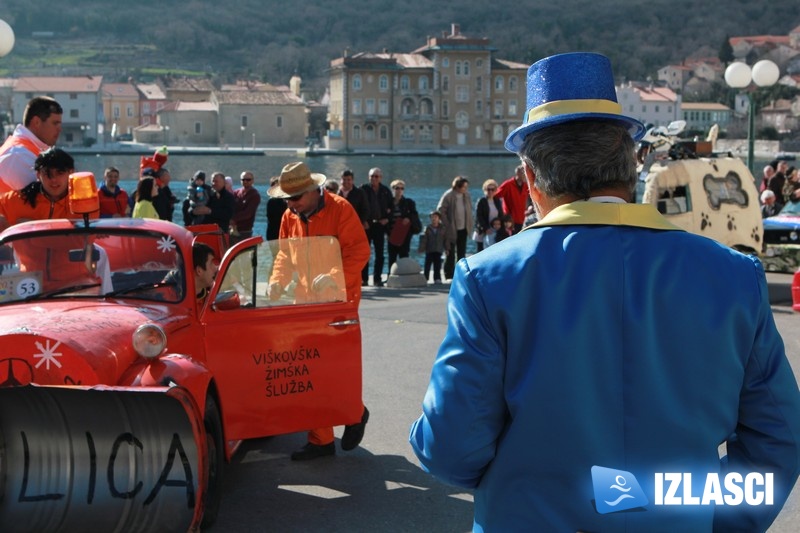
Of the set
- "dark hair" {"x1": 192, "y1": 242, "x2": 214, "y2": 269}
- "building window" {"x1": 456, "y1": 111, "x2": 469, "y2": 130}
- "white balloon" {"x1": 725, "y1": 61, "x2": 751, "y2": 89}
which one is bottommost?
"dark hair" {"x1": 192, "y1": 242, "x2": 214, "y2": 269}

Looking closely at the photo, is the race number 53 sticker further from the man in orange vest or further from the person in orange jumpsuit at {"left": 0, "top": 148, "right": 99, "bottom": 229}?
the man in orange vest

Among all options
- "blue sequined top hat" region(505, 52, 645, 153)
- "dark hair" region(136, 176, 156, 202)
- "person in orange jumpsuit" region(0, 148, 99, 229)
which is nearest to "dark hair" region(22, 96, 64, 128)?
"person in orange jumpsuit" region(0, 148, 99, 229)

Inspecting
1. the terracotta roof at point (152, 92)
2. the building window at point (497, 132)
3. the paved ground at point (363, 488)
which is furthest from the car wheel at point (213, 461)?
the terracotta roof at point (152, 92)

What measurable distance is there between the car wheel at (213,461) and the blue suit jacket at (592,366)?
3609 mm

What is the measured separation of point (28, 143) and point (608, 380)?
6379 mm

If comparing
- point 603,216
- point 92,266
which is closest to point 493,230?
point 92,266

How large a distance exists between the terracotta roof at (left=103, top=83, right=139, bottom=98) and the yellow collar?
619ft

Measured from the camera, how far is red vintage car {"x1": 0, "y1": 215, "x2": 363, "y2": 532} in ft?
18.3

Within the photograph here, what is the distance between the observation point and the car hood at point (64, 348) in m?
5.56

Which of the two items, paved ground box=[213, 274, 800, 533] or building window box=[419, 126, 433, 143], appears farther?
building window box=[419, 126, 433, 143]

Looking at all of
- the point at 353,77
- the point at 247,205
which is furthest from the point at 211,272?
the point at 353,77

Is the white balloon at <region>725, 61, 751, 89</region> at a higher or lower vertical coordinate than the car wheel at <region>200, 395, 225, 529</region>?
higher

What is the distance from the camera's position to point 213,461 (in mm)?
6141

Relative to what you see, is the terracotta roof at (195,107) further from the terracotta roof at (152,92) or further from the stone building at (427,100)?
the terracotta roof at (152,92)
